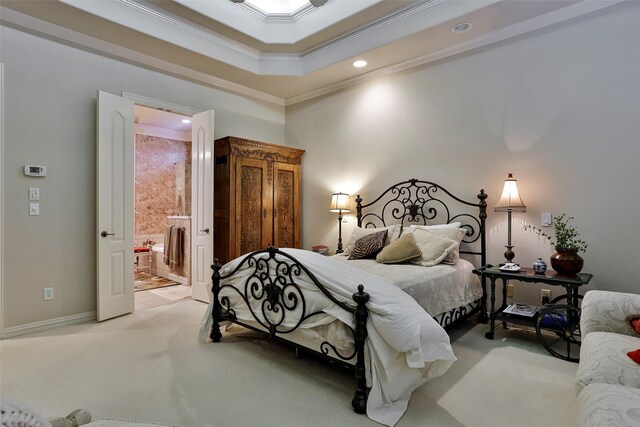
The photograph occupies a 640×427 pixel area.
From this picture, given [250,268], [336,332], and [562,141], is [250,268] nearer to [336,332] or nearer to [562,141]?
[336,332]

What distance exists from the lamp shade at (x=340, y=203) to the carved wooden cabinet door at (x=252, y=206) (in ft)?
3.01

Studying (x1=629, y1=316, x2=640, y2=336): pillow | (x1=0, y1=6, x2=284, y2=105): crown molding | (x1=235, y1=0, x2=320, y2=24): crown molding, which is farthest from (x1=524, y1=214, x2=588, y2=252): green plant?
(x1=0, y1=6, x2=284, y2=105): crown molding

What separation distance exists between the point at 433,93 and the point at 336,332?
3.11m

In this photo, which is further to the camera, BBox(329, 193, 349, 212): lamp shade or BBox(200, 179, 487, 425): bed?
BBox(329, 193, 349, 212): lamp shade

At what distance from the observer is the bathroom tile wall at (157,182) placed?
6.95 m

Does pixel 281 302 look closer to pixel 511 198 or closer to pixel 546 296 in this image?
pixel 511 198

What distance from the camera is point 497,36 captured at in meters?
3.49

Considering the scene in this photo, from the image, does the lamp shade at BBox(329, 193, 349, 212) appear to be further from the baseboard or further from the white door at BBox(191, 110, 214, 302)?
the baseboard

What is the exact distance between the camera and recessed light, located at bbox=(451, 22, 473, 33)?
10.9 feet

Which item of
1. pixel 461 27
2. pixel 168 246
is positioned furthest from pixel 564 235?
pixel 168 246

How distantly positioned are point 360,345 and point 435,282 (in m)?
1.07

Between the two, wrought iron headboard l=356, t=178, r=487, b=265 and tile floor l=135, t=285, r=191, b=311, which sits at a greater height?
wrought iron headboard l=356, t=178, r=487, b=265

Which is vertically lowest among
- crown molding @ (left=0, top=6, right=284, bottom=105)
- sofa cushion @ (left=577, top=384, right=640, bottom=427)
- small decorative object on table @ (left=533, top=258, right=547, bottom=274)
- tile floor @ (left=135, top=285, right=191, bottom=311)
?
tile floor @ (left=135, top=285, right=191, bottom=311)

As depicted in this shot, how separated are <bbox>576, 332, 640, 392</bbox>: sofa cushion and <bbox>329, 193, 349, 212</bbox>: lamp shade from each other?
313 cm
